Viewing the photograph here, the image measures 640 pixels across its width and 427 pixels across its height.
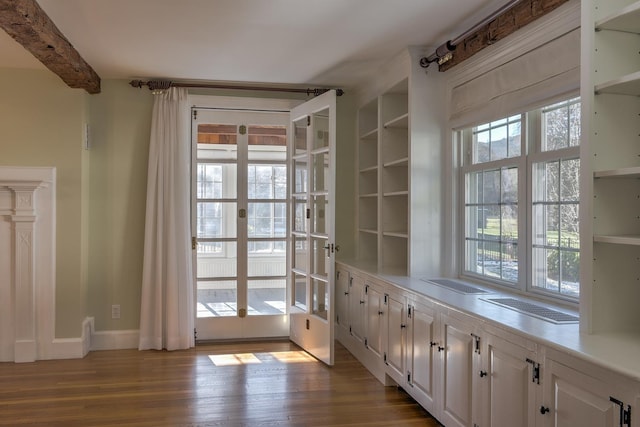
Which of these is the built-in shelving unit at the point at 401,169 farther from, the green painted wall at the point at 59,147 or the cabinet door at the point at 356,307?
the green painted wall at the point at 59,147

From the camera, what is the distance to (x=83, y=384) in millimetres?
4039

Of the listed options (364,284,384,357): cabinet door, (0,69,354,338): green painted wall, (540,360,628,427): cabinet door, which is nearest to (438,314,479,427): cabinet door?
(540,360,628,427): cabinet door

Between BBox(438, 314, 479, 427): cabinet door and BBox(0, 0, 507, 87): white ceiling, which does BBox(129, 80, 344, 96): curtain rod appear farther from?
BBox(438, 314, 479, 427): cabinet door

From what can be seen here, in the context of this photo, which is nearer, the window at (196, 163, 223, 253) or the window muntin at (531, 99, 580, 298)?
the window muntin at (531, 99, 580, 298)

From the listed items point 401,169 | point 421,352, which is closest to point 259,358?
point 421,352

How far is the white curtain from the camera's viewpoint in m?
4.95

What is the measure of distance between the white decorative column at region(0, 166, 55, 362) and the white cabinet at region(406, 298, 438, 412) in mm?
3261

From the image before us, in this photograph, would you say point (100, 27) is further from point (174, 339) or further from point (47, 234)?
point (174, 339)

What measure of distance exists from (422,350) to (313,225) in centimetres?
191

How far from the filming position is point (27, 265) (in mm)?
4625

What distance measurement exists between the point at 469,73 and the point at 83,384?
148 inches

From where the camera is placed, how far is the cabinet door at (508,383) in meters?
2.22

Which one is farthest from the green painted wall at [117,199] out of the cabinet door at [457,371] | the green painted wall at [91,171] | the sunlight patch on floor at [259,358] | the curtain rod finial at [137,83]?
the cabinet door at [457,371]

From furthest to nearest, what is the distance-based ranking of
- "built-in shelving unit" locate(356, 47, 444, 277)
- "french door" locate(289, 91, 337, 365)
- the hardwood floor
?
"french door" locate(289, 91, 337, 365) < "built-in shelving unit" locate(356, 47, 444, 277) < the hardwood floor
